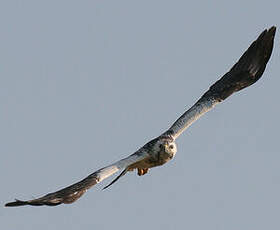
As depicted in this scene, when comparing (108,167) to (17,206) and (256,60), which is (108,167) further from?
(256,60)

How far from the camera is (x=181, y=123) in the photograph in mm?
27703

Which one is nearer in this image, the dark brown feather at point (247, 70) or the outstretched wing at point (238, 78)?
the outstretched wing at point (238, 78)

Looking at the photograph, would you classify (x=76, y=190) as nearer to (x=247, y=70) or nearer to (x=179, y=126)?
(x=179, y=126)

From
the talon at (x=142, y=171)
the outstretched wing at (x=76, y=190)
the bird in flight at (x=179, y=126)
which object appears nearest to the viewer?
the outstretched wing at (x=76, y=190)

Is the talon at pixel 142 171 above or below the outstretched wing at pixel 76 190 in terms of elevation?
above

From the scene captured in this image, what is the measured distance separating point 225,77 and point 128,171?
5190 millimetres

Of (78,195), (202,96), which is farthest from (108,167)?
(202,96)

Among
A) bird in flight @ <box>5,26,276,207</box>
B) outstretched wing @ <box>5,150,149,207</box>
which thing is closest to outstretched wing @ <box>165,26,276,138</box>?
bird in flight @ <box>5,26,276,207</box>

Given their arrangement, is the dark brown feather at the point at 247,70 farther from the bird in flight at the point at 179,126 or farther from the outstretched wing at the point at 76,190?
the outstretched wing at the point at 76,190

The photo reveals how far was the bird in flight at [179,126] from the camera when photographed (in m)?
23.3

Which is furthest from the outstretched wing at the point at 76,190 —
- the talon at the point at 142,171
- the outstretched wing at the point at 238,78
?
the outstretched wing at the point at 238,78

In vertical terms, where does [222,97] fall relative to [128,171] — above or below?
above

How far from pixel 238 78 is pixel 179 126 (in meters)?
2.79

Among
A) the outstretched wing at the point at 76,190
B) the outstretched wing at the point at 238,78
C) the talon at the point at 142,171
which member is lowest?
the outstretched wing at the point at 76,190
